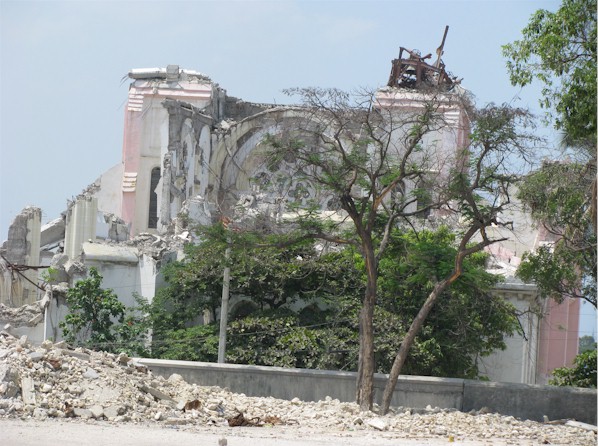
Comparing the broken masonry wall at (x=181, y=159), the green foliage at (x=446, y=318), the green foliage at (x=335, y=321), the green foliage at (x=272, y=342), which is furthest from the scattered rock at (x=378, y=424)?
the broken masonry wall at (x=181, y=159)

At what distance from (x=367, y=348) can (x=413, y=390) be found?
3.15 feet

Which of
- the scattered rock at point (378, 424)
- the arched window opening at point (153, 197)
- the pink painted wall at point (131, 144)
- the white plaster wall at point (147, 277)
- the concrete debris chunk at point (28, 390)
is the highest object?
the pink painted wall at point (131, 144)

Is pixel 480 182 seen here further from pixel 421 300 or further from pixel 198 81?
pixel 198 81

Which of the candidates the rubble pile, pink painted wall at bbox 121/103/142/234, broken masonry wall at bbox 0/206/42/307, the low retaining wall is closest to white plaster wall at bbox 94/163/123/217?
pink painted wall at bbox 121/103/142/234

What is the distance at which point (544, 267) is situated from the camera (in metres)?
24.4

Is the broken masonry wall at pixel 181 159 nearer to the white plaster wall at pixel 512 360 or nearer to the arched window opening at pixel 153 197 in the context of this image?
the arched window opening at pixel 153 197

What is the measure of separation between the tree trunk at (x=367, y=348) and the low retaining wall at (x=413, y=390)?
1.29 feet

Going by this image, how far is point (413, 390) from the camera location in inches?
755

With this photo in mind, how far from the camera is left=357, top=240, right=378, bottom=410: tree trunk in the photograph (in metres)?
18.8

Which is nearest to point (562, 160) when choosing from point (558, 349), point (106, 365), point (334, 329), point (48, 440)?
point (334, 329)

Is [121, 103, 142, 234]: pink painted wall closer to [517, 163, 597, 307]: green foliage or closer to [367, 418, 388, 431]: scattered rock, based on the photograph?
[517, 163, 597, 307]: green foliage

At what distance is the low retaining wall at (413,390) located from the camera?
18.2m

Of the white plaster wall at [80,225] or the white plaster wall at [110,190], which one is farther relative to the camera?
the white plaster wall at [110,190]

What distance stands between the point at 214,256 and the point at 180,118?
16853 millimetres
